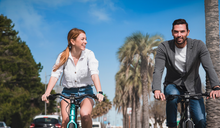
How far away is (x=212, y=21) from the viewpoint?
32.3 ft

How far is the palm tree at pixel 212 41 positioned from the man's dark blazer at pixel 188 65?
6.04 meters

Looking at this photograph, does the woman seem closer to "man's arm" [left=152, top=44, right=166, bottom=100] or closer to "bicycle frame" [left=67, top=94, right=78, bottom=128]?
"bicycle frame" [left=67, top=94, right=78, bottom=128]

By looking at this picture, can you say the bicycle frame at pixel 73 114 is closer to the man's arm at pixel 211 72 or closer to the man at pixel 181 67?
the man at pixel 181 67

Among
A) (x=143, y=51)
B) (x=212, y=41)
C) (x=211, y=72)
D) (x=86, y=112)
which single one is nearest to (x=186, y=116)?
(x=211, y=72)

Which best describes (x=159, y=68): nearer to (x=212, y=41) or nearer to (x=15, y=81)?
(x=212, y=41)

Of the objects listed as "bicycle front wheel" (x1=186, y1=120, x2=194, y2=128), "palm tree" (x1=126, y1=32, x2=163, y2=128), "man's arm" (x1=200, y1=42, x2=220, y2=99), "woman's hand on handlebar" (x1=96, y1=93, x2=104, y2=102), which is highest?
"palm tree" (x1=126, y1=32, x2=163, y2=128)

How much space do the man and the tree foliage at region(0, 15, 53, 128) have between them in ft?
107

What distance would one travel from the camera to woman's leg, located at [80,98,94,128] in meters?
3.64

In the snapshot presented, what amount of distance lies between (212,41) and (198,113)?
6978 millimetres

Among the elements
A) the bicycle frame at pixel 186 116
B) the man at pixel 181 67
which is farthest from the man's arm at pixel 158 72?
the bicycle frame at pixel 186 116

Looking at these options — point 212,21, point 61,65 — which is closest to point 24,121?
point 212,21

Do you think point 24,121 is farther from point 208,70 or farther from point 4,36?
point 208,70

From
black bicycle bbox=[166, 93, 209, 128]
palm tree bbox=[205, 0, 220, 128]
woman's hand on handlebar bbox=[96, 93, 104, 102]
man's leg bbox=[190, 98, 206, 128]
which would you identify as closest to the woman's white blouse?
woman's hand on handlebar bbox=[96, 93, 104, 102]

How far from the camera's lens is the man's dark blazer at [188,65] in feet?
11.6
